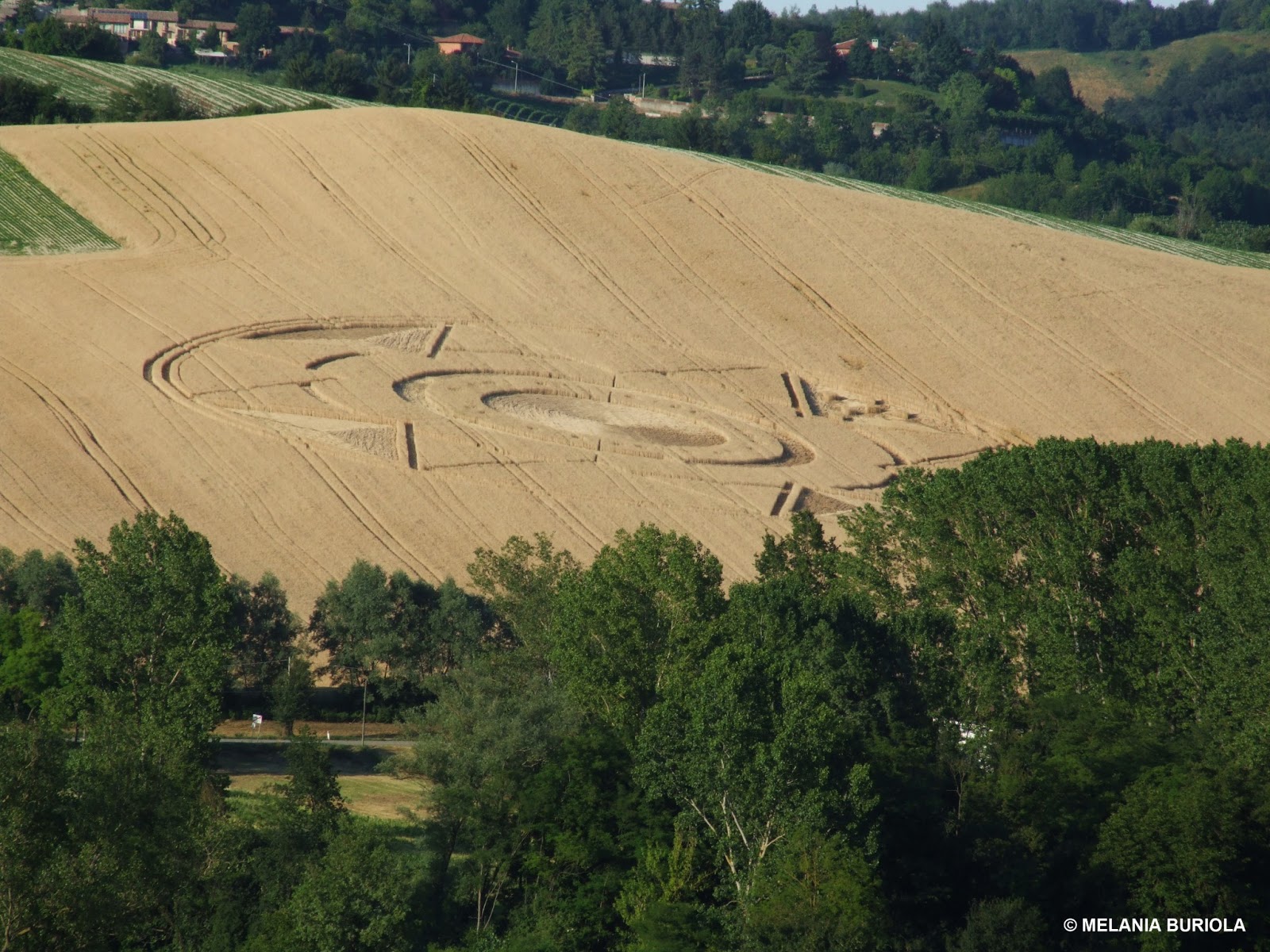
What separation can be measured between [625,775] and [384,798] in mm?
6972

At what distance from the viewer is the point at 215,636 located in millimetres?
33969

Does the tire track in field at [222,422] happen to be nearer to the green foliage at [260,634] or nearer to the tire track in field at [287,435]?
the tire track in field at [287,435]

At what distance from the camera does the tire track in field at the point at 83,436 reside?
5112 cm

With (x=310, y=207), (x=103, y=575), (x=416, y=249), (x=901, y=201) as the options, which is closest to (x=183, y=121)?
(x=310, y=207)

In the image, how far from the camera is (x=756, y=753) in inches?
1148

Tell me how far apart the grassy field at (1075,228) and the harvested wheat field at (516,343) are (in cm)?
1246

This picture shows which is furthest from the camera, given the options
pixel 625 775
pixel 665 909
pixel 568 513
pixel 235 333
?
pixel 235 333

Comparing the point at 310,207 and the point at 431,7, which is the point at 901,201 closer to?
the point at 310,207

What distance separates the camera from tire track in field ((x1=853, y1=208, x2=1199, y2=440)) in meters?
64.1

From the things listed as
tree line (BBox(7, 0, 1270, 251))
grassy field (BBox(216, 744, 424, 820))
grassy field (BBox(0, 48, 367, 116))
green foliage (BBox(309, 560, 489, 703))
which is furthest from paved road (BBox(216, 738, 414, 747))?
tree line (BBox(7, 0, 1270, 251))

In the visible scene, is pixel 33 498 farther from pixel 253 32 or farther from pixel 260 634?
pixel 253 32

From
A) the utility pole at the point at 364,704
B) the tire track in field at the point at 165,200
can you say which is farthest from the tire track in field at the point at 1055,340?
the utility pole at the point at 364,704

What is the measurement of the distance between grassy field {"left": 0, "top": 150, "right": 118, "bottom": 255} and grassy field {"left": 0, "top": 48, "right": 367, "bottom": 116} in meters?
19.5

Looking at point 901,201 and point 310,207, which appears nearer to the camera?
point 310,207
